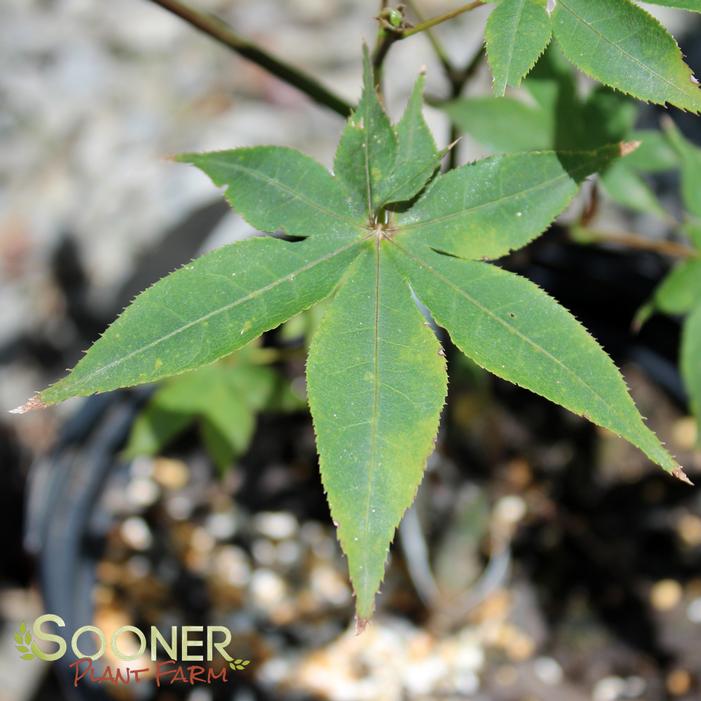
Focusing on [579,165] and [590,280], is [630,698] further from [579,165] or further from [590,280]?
[579,165]

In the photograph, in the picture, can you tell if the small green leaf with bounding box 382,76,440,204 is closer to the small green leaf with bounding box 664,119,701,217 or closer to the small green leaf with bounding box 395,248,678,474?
the small green leaf with bounding box 395,248,678,474

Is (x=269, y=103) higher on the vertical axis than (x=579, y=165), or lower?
lower

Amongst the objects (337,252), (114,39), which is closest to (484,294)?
(337,252)

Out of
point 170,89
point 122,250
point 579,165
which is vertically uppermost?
point 579,165

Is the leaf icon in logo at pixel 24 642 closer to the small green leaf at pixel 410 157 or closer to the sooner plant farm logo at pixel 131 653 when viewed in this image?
the sooner plant farm logo at pixel 131 653

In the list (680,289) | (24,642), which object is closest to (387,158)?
(680,289)

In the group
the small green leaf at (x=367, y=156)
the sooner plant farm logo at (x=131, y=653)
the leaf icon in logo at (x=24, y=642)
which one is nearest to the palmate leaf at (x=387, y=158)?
the small green leaf at (x=367, y=156)

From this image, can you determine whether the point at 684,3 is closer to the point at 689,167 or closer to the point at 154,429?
the point at 689,167
